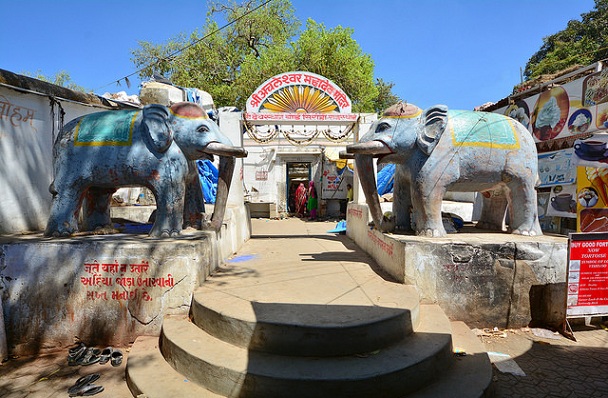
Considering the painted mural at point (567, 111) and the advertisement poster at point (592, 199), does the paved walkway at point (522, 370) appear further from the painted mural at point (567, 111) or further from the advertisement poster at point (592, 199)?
the painted mural at point (567, 111)

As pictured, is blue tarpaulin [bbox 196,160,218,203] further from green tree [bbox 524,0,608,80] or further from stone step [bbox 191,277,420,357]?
green tree [bbox 524,0,608,80]

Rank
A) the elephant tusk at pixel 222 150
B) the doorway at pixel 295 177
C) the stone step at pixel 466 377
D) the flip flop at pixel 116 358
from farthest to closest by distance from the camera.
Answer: the doorway at pixel 295 177 → the elephant tusk at pixel 222 150 → the flip flop at pixel 116 358 → the stone step at pixel 466 377

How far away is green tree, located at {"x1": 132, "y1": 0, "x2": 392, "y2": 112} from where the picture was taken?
57.7ft

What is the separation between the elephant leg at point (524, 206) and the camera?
4.41 meters

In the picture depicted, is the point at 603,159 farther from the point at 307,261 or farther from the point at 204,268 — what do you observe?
the point at 204,268

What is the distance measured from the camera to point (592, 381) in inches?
115

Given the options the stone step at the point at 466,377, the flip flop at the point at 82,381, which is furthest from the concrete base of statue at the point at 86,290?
the stone step at the point at 466,377

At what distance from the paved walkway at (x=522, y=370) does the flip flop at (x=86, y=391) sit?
0.17 ft

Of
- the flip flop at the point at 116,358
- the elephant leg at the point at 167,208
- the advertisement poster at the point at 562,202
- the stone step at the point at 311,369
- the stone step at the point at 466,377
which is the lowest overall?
the flip flop at the point at 116,358

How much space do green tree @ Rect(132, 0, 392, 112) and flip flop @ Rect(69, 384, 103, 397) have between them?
14963 millimetres

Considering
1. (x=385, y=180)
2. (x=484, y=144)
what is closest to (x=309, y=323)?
(x=484, y=144)

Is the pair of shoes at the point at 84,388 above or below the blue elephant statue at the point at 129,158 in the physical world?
below

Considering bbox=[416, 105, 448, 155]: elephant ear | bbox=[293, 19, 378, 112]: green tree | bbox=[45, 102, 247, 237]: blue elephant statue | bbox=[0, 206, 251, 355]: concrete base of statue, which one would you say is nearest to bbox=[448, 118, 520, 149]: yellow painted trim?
bbox=[416, 105, 448, 155]: elephant ear

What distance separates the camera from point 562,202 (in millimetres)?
6422
